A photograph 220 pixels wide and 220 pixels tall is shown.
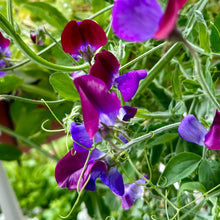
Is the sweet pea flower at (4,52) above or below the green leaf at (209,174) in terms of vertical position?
above

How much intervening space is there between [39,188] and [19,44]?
3.66 feet

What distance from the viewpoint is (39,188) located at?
53.2 inches

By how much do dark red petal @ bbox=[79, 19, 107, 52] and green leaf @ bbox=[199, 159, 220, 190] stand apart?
6.4 inches

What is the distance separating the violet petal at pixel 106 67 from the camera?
0.29 metres

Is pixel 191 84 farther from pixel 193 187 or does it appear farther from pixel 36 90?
pixel 36 90

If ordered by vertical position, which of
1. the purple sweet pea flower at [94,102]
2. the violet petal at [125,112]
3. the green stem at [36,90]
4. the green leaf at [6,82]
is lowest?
the green stem at [36,90]

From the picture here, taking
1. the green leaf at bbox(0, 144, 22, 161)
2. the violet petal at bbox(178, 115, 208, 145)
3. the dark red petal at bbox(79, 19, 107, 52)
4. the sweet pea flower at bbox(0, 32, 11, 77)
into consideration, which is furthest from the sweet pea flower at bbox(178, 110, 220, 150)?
the green leaf at bbox(0, 144, 22, 161)

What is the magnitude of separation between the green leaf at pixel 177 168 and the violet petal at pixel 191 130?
4 centimetres

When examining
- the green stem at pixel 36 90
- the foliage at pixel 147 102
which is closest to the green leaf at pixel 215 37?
the foliage at pixel 147 102

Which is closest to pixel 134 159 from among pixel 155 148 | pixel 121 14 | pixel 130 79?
pixel 155 148

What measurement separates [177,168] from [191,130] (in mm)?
55

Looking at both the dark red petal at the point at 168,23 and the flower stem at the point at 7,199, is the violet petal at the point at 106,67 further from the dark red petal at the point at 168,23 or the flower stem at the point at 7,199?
the flower stem at the point at 7,199

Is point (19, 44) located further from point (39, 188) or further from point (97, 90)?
point (39, 188)

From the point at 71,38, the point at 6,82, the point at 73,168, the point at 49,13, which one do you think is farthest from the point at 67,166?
the point at 49,13
